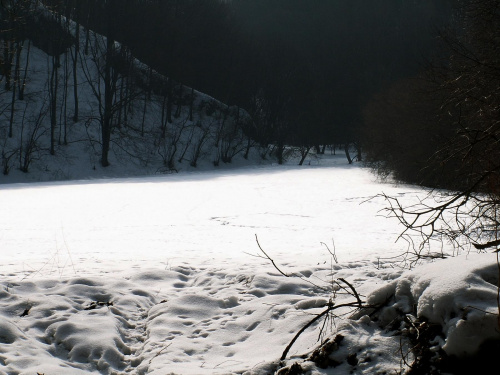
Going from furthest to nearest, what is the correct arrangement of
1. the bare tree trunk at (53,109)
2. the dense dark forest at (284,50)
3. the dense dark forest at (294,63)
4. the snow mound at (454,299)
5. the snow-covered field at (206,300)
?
the dense dark forest at (284,50) < the bare tree trunk at (53,109) < the dense dark forest at (294,63) < the snow-covered field at (206,300) < the snow mound at (454,299)

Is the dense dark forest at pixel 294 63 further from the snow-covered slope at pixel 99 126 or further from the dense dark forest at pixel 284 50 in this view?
the snow-covered slope at pixel 99 126

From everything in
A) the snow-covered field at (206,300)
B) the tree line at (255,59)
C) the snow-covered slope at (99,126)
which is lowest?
the snow-covered field at (206,300)

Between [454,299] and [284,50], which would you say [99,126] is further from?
[454,299]

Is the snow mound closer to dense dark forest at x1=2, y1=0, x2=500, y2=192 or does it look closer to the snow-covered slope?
dense dark forest at x1=2, y1=0, x2=500, y2=192

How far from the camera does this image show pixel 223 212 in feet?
55.6

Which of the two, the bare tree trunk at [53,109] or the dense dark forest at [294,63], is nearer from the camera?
the dense dark forest at [294,63]

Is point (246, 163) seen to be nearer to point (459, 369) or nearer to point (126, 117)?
point (126, 117)

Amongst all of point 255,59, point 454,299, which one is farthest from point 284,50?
point 454,299

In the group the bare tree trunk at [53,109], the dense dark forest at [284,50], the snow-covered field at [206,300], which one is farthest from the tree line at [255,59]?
the snow-covered field at [206,300]

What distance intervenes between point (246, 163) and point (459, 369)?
45668 mm

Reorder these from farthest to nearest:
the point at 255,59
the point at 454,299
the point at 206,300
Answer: the point at 255,59
the point at 206,300
the point at 454,299

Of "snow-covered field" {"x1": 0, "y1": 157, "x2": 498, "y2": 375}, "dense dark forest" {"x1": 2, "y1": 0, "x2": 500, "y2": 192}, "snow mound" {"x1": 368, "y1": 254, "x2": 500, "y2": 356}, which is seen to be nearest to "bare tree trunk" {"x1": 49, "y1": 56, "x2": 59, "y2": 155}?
"dense dark forest" {"x1": 2, "y1": 0, "x2": 500, "y2": 192}

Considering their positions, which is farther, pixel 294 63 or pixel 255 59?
pixel 294 63

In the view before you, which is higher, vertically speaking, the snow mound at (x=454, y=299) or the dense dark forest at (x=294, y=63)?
the dense dark forest at (x=294, y=63)
